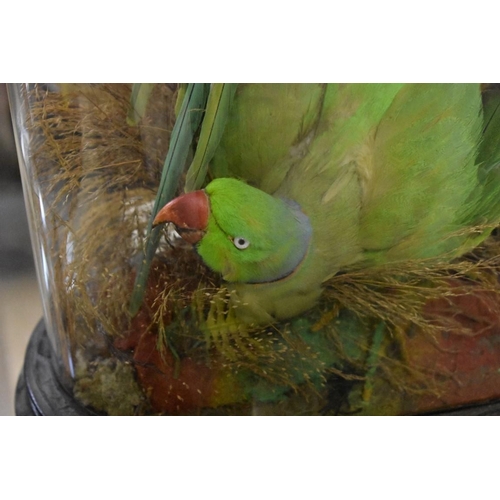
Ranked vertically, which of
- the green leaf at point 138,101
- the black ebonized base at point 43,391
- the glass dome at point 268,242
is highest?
the green leaf at point 138,101

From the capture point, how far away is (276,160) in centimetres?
64

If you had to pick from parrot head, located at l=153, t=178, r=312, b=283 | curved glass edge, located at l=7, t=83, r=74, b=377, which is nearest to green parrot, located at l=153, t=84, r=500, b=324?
parrot head, located at l=153, t=178, r=312, b=283

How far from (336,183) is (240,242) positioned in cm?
13

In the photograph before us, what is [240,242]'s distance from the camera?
652mm

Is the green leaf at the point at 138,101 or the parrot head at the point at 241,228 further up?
the green leaf at the point at 138,101

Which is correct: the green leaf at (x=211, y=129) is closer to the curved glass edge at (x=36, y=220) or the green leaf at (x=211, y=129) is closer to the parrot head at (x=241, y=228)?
the parrot head at (x=241, y=228)

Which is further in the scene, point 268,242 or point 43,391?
point 43,391

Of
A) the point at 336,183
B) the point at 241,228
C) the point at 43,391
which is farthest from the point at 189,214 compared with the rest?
the point at 43,391

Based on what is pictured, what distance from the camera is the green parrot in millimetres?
633

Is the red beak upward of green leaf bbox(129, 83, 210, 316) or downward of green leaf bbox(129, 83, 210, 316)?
downward

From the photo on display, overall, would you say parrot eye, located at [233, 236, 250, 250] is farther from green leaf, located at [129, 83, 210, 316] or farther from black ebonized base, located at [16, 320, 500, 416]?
black ebonized base, located at [16, 320, 500, 416]

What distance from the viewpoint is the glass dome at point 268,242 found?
2.10 feet

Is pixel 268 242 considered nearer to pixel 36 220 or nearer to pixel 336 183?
pixel 336 183

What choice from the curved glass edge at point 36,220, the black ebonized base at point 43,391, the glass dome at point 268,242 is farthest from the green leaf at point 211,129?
the black ebonized base at point 43,391
